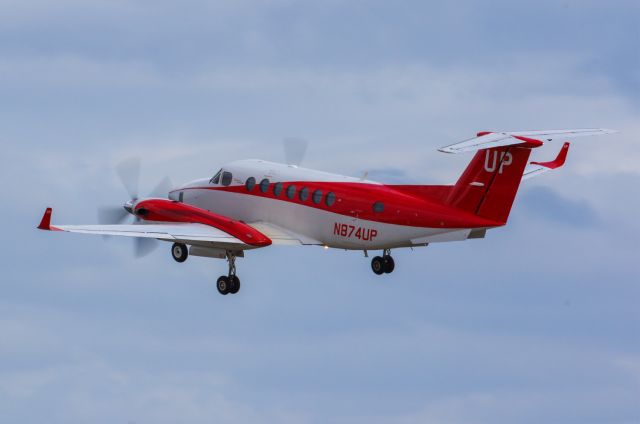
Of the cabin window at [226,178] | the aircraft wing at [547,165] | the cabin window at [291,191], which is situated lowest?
the cabin window at [291,191]

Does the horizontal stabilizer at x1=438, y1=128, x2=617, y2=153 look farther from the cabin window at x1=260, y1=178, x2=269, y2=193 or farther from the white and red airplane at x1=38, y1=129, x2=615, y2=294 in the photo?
the cabin window at x1=260, y1=178, x2=269, y2=193

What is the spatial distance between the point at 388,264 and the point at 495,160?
19.5 ft

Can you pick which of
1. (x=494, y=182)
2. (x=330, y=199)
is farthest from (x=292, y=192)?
(x=494, y=182)

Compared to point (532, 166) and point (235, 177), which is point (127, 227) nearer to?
point (235, 177)

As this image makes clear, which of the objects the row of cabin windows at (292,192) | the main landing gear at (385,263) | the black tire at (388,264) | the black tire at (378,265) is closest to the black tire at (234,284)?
the row of cabin windows at (292,192)

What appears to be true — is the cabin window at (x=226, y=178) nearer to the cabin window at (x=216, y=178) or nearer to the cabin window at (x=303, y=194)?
the cabin window at (x=216, y=178)

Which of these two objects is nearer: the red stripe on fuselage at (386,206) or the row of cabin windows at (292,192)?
the red stripe on fuselage at (386,206)

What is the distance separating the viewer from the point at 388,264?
55.2 meters

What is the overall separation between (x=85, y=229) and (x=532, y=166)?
16.8 meters

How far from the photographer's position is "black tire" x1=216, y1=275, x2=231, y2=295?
5619cm

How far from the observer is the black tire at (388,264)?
55.2m

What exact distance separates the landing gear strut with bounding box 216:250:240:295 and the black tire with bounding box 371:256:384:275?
15.8ft

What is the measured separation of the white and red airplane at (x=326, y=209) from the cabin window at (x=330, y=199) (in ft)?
0.11

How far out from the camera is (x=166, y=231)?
181 ft
